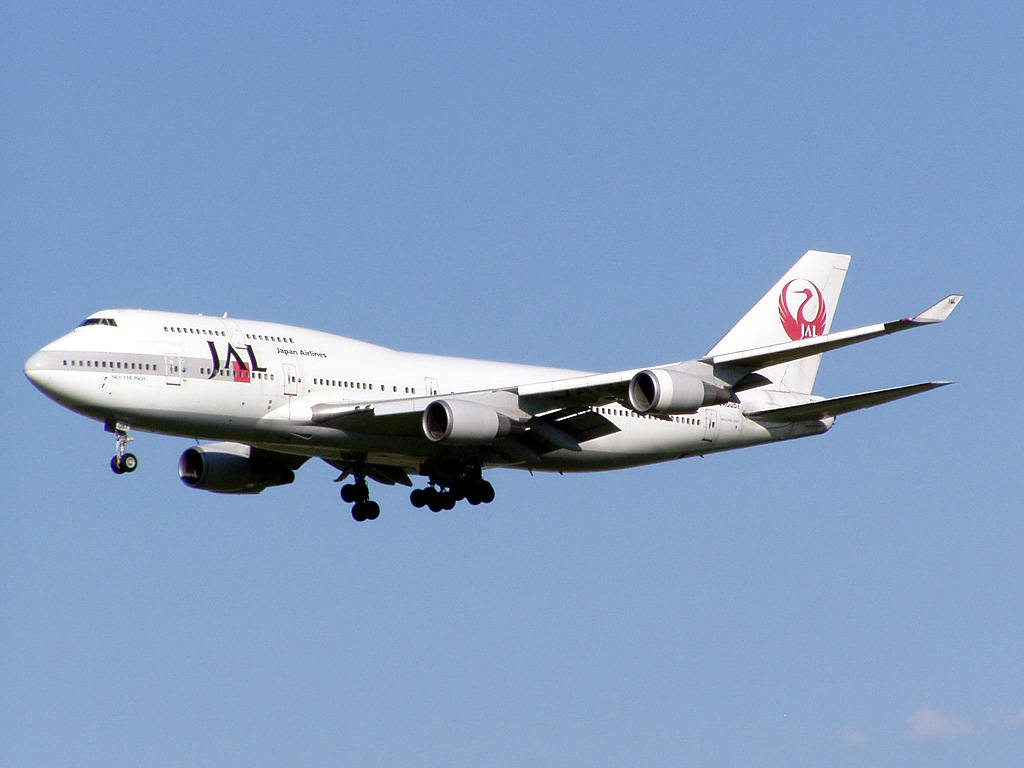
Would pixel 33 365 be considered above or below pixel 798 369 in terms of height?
below

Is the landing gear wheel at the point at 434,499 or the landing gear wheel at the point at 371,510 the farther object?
the landing gear wheel at the point at 371,510

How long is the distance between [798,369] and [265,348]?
18.5m

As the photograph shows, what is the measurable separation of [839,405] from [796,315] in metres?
8.31

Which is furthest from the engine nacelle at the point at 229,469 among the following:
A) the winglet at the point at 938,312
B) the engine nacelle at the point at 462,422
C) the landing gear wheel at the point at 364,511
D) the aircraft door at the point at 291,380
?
the winglet at the point at 938,312

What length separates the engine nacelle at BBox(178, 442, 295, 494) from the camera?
48531 mm

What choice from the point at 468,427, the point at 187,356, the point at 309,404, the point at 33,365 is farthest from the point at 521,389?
the point at 33,365

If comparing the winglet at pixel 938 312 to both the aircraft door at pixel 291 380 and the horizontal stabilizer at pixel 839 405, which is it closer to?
the horizontal stabilizer at pixel 839 405

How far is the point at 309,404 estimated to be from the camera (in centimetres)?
4288

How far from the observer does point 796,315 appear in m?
53.6

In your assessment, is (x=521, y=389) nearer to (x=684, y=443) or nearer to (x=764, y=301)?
(x=684, y=443)

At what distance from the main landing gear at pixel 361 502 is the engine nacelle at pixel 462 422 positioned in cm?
625

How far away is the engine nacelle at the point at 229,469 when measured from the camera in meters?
48.5

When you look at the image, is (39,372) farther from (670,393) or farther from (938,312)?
(938,312)

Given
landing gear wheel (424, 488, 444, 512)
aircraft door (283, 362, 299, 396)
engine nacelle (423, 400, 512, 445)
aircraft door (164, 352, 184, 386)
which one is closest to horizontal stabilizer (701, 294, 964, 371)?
engine nacelle (423, 400, 512, 445)
